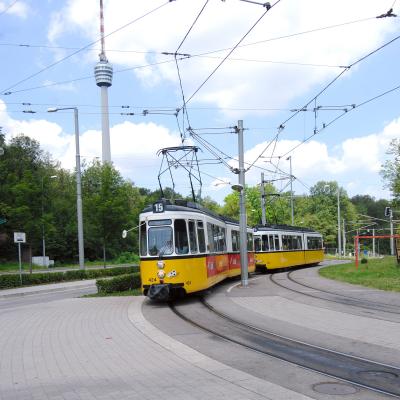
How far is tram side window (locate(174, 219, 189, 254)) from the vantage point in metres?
15.1

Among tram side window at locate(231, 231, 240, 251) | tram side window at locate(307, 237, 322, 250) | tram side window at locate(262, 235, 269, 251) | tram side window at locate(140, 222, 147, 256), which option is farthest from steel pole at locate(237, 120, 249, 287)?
tram side window at locate(307, 237, 322, 250)

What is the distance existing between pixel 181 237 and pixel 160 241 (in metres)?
0.62

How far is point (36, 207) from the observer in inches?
1146

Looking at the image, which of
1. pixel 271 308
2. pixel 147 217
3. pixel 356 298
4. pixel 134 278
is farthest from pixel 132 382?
pixel 134 278

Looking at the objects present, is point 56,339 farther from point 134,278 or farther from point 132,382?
point 134,278

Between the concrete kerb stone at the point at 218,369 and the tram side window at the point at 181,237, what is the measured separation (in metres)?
3.75

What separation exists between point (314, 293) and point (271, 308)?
4.02 metres

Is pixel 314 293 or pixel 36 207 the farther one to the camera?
pixel 36 207

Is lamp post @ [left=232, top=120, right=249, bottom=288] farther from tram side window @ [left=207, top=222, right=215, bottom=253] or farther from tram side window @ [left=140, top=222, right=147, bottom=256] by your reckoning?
tram side window @ [left=140, top=222, right=147, bottom=256]

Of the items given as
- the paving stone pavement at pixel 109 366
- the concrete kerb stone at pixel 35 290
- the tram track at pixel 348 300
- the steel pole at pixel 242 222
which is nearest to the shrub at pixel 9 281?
the concrete kerb stone at pixel 35 290

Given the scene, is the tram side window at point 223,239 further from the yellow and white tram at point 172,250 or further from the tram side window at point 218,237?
the yellow and white tram at point 172,250

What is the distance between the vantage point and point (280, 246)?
32844mm

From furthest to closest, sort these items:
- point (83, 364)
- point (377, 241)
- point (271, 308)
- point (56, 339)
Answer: point (377, 241) → point (271, 308) → point (56, 339) → point (83, 364)

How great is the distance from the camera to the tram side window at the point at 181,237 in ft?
49.6
